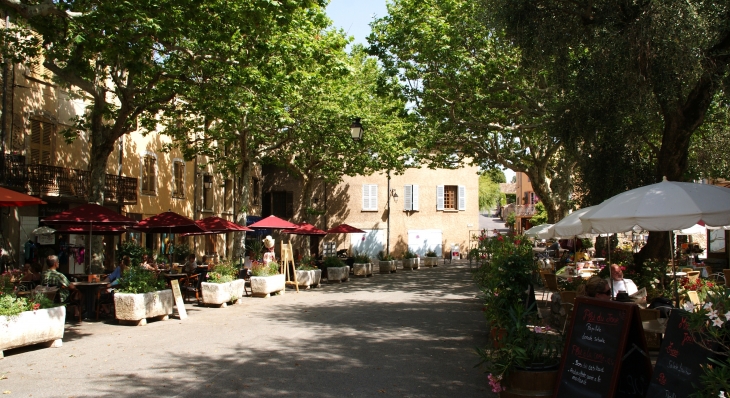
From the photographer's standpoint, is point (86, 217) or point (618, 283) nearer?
point (618, 283)

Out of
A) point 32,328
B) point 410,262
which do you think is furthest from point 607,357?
point 410,262

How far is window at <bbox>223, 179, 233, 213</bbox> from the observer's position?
34.8 meters

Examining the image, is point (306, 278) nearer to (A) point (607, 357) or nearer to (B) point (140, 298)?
(B) point (140, 298)

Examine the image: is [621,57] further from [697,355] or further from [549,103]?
[697,355]

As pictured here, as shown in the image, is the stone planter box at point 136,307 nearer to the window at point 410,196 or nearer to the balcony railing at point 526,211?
the window at point 410,196

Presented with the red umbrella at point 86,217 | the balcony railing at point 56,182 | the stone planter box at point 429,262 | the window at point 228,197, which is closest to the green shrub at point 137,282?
the red umbrella at point 86,217

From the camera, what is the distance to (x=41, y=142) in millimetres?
20078

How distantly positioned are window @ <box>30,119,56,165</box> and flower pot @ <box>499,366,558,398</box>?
18.6 metres

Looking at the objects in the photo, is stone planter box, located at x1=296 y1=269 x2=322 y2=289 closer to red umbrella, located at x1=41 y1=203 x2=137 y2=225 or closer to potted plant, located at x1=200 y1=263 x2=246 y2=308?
potted plant, located at x1=200 y1=263 x2=246 y2=308

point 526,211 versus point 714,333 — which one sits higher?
point 526,211

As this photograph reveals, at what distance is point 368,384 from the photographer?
6.88 meters

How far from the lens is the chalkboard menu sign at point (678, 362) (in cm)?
454

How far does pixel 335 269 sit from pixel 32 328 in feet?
51.0

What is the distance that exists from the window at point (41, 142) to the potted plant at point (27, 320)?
38.8ft
